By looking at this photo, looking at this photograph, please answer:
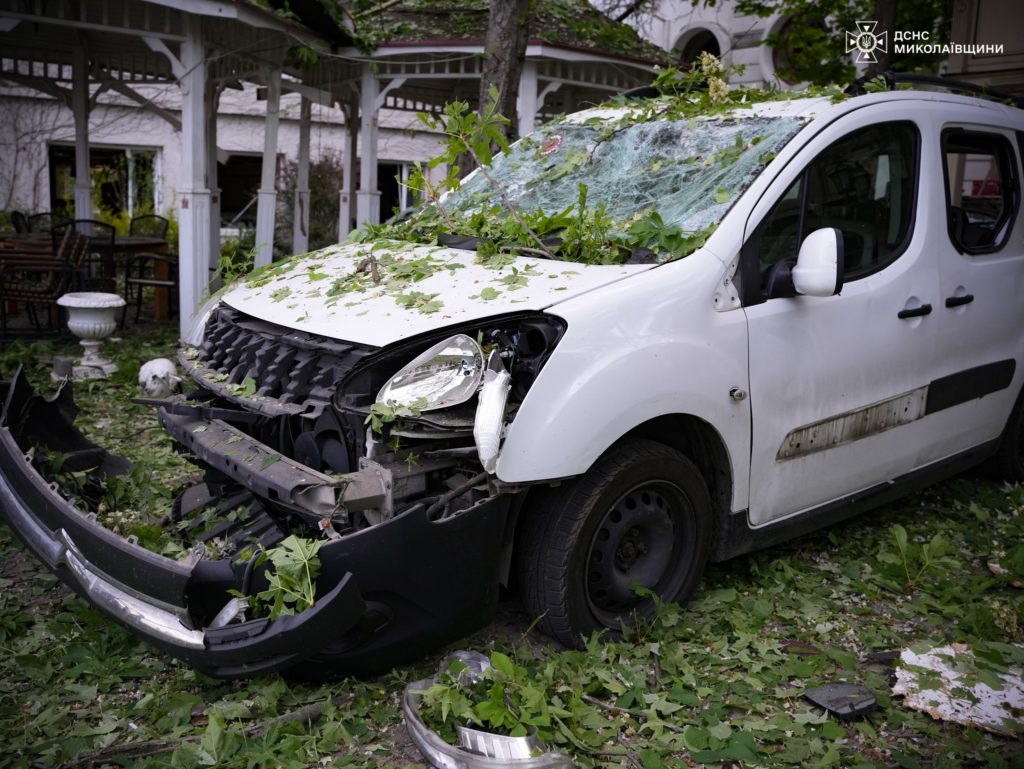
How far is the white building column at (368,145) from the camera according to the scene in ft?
38.3

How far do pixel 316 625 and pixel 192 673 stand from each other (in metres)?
0.97

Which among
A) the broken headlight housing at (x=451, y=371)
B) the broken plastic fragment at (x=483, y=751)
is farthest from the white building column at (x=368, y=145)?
the broken plastic fragment at (x=483, y=751)

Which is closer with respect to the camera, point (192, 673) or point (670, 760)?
point (670, 760)

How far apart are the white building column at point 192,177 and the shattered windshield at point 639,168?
5034mm

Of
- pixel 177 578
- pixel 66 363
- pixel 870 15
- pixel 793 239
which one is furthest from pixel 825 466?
pixel 870 15

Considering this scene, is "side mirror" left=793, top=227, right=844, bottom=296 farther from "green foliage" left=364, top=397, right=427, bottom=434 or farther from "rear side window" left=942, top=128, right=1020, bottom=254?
"green foliage" left=364, top=397, right=427, bottom=434

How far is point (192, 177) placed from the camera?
868cm

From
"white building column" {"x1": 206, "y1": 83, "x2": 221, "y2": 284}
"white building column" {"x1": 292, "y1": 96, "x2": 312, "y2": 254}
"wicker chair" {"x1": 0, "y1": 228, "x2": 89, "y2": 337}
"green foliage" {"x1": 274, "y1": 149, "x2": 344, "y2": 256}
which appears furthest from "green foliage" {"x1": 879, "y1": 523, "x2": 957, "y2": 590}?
"green foliage" {"x1": 274, "y1": 149, "x2": 344, "y2": 256}

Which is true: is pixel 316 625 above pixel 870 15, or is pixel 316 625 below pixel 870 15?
below

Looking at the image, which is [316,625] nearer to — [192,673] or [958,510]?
[192,673]

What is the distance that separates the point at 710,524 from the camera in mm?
3430

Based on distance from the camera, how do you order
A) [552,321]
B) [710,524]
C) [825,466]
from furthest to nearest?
[825,466] → [710,524] → [552,321]

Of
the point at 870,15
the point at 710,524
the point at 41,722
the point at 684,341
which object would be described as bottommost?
the point at 41,722

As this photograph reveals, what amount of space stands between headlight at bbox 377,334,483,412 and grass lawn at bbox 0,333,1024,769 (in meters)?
0.91
